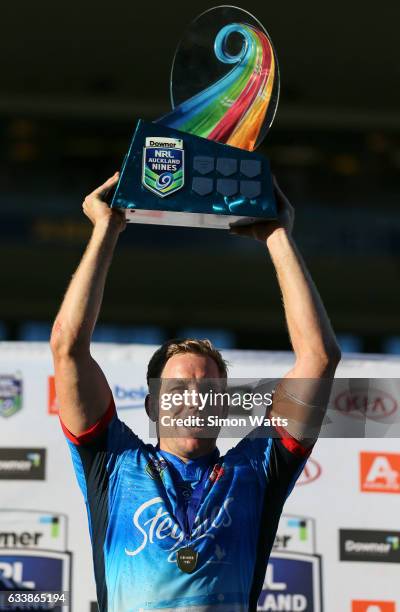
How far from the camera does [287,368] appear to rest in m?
3.43

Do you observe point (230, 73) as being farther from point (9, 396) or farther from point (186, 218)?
point (9, 396)

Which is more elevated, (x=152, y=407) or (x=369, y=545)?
(x=152, y=407)

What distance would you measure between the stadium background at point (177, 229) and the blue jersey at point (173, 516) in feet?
31.6

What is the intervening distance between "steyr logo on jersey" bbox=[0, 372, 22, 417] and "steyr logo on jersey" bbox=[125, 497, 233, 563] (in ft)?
3.99

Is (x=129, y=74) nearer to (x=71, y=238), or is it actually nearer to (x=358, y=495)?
(x=71, y=238)

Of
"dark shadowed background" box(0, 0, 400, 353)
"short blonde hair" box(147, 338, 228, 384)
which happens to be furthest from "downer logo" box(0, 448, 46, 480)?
"dark shadowed background" box(0, 0, 400, 353)

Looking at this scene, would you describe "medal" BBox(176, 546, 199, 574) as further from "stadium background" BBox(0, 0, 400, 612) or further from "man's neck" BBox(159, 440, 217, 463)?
"stadium background" BBox(0, 0, 400, 612)

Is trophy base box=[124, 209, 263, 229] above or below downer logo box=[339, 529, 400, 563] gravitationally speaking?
above

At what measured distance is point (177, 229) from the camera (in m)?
12.2

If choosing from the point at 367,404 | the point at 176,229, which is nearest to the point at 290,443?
the point at 367,404

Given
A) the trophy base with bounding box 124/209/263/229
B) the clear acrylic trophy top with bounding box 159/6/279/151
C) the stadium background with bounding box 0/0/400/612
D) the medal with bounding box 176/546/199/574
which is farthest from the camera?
the stadium background with bounding box 0/0/400/612

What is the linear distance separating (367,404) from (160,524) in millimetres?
Answer: 1393

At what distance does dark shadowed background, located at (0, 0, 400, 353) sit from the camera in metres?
12.2

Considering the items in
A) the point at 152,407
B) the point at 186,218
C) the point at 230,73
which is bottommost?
the point at 152,407
